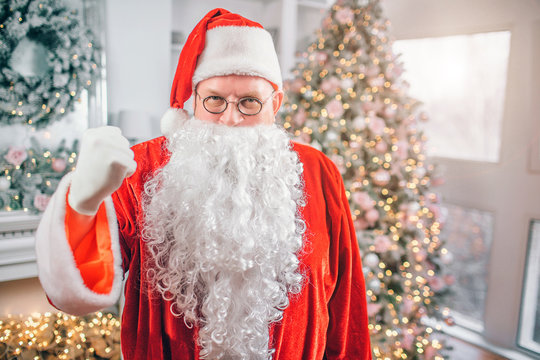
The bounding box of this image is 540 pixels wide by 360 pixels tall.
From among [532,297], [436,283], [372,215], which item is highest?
[372,215]

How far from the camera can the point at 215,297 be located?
0.86 metres

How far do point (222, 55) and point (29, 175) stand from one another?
159 centimetres

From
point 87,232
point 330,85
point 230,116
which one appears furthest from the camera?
point 330,85

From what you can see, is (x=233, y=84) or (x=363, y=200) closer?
(x=233, y=84)

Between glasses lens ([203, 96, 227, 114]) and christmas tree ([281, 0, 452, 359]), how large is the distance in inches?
44.2

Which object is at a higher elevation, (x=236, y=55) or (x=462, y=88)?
(x=462, y=88)

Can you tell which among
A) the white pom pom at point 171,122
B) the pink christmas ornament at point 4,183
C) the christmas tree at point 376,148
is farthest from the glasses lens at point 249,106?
the pink christmas ornament at point 4,183

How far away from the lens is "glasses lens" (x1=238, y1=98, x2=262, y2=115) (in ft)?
3.20

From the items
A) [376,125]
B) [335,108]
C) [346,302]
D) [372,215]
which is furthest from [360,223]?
[346,302]

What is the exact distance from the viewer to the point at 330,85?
2098 millimetres

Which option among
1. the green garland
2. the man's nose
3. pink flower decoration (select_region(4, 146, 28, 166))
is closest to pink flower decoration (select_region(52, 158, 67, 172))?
the green garland

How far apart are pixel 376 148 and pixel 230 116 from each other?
1.39 metres

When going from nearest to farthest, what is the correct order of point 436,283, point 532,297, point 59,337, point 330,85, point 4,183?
1. point 59,337
2. point 4,183
3. point 330,85
4. point 436,283
5. point 532,297

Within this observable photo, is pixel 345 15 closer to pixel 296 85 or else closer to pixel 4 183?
pixel 296 85
